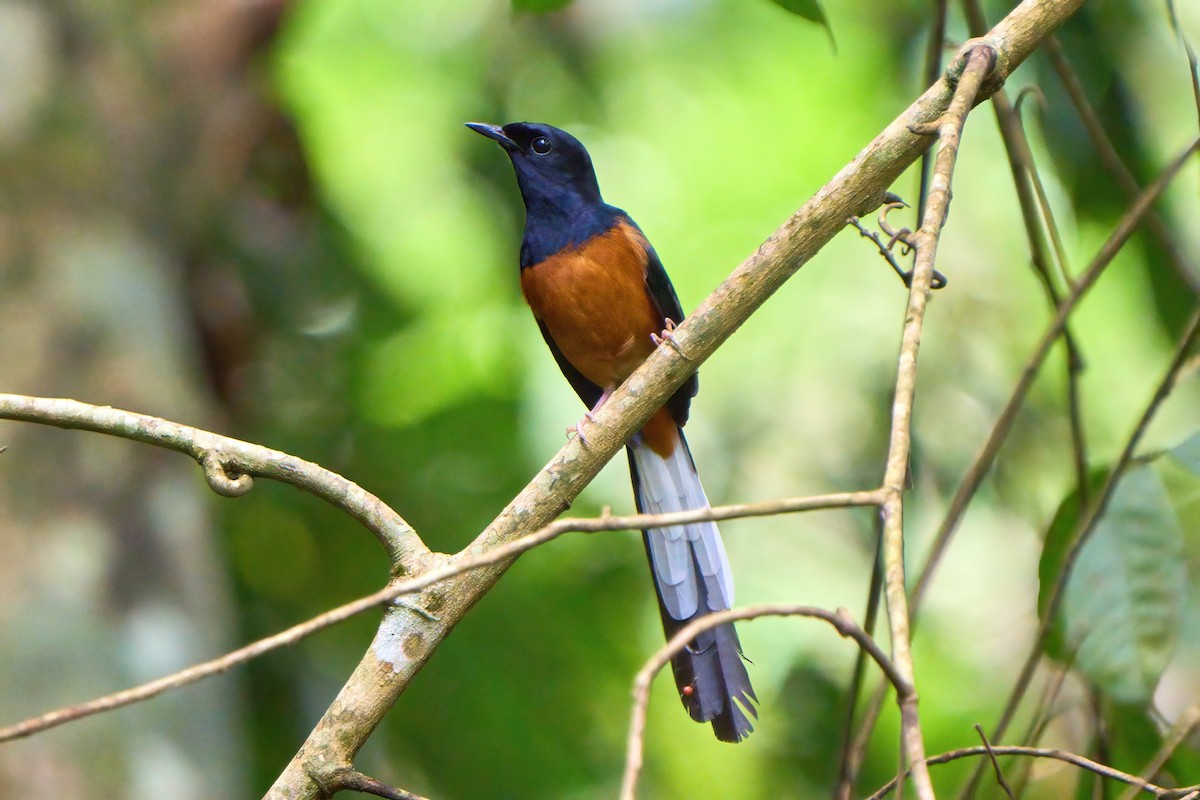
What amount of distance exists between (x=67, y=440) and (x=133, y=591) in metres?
0.62

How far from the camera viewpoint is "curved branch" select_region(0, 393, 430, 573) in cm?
200

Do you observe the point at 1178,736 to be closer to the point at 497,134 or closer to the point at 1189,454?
the point at 1189,454

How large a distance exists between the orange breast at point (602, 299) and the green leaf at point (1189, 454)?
1.86 meters

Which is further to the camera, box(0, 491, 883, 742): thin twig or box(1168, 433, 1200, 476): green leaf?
box(1168, 433, 1200, 476): green leaf

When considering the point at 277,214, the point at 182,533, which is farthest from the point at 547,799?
the point at 277,214

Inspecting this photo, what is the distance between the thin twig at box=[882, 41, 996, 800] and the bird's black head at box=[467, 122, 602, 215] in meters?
2.36

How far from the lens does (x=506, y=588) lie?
500cm

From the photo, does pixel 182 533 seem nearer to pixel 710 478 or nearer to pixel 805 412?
pixel 710 478

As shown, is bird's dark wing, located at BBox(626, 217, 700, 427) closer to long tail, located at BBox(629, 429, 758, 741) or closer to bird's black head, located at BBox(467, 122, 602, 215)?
long tail, located at BBox(629, 429, 758, 741)

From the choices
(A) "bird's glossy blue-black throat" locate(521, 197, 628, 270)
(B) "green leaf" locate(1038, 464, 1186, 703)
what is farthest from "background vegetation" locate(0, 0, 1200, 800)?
(A) "bird's glossy blue-black throat" locate(521, 197, 628, 270)

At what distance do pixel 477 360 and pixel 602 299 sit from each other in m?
2.07

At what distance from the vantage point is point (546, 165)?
13.9 ft

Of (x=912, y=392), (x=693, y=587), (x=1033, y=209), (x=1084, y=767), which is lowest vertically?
(x=1084, y=767)

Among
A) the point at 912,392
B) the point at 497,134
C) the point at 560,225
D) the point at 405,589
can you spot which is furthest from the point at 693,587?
the point at 405,589
